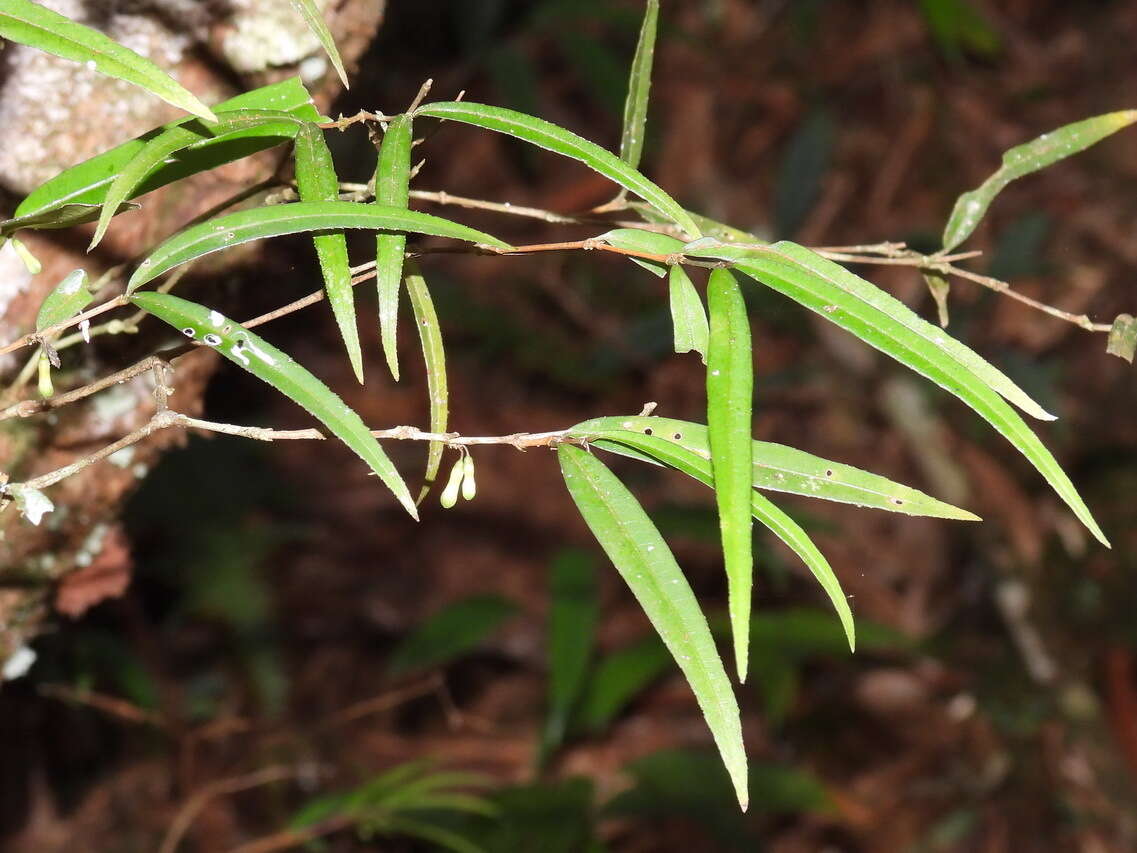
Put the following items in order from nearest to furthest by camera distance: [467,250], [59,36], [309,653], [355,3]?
1. [59,36]
2. [467,250]
3. [355,3]
4. [309,653]

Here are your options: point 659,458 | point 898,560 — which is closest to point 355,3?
point 659,458

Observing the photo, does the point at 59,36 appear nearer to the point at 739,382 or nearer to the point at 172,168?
Answer: the point at 172,168

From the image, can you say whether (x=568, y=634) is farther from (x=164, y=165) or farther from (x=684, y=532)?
(x=164, y=165)

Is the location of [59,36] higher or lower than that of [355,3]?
lower

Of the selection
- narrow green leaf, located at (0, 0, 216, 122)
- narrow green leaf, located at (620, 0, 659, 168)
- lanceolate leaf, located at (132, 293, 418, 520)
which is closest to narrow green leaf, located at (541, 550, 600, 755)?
narrow green leaf, located at (620, 0, 659, 168)

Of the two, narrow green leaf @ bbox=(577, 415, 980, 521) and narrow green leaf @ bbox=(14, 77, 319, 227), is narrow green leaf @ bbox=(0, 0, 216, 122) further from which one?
narrow green leaf @ bbox=(577, 415, 980, 521)

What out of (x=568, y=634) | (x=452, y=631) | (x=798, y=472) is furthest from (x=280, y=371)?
(x=452, y=631)
